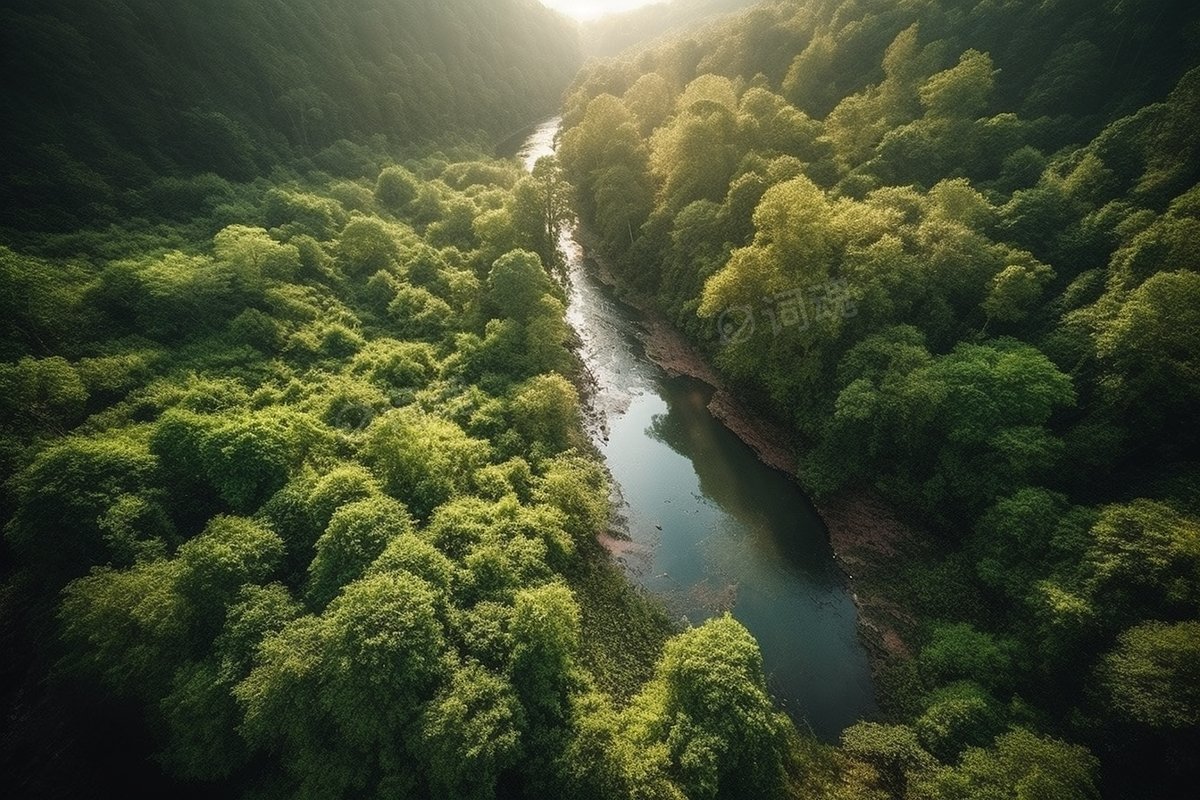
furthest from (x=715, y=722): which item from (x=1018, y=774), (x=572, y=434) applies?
(x=572, y=434)

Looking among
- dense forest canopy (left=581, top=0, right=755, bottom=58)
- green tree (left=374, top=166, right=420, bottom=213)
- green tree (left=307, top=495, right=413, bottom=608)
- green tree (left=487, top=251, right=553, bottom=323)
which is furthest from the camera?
dense forest canopy (left=581, top=0, right=755, bottom=58)

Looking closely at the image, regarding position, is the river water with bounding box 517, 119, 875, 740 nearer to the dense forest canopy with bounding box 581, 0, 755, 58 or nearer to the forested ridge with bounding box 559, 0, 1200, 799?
the forested ridge with bounding box 559, 0, 1200, 799

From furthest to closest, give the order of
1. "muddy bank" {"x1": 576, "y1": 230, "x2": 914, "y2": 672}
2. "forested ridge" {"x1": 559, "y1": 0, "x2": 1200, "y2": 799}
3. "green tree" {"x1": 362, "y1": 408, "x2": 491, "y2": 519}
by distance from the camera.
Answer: "muddy bank" {"x1": 576, "y1": 230, "x2": 914, "y2": 672}, "green tree" {"x1": 362, "y1": 408, "x2": 491, "y2": 519}, "forested ridge" {"x1": 559, "y1": 0, "x2": 1200, "y2": 799}

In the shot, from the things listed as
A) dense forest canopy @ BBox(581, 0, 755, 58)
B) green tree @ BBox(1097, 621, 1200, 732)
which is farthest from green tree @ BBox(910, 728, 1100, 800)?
dense forest canopy @ BBox(581, 0, 755, 58)

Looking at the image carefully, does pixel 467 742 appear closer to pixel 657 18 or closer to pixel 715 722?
pixel 715 722

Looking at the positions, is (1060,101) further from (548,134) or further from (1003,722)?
(548,134)
